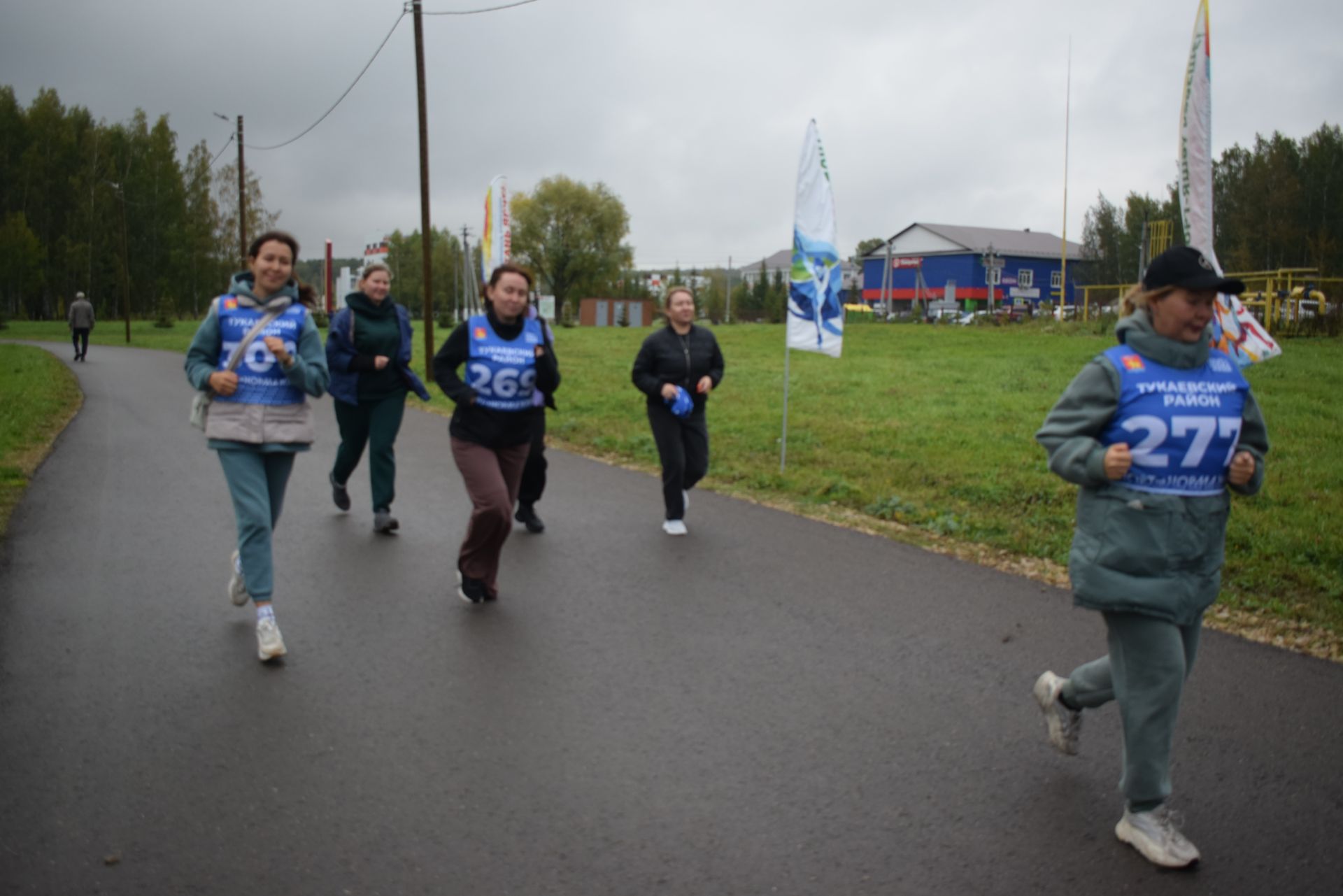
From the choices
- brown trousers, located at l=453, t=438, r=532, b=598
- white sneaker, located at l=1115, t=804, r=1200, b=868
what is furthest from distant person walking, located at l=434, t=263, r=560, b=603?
white sneaker, located at l=1115, t=804, r=1200, b=868

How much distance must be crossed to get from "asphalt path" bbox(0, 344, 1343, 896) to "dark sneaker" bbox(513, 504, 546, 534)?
77cm

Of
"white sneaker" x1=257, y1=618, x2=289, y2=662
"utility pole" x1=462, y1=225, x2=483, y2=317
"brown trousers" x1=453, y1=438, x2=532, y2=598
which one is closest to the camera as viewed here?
"white sneaker" x1=257, y1=618, x2=289, y2=662

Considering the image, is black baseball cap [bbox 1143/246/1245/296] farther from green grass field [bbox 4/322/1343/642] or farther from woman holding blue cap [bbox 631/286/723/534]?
woman holding blue cap [bbox 631/286/723/534]

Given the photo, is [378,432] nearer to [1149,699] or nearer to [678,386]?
[678,386]

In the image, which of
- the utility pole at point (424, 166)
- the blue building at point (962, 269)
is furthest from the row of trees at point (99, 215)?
the utility pole at point (424, 166)

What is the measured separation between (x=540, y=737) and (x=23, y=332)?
2263 inches

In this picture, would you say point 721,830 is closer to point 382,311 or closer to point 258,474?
point 258,474

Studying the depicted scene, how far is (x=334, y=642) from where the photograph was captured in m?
5.52

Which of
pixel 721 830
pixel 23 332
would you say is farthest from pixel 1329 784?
pixel 23 332

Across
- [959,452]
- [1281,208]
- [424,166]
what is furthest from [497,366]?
[1281,208]

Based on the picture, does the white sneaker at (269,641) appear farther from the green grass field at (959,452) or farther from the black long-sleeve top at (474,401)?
the green grass field at (959,452)

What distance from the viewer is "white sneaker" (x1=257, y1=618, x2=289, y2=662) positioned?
16.9ft

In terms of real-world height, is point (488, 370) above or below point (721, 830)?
above

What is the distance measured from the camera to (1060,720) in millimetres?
4039
